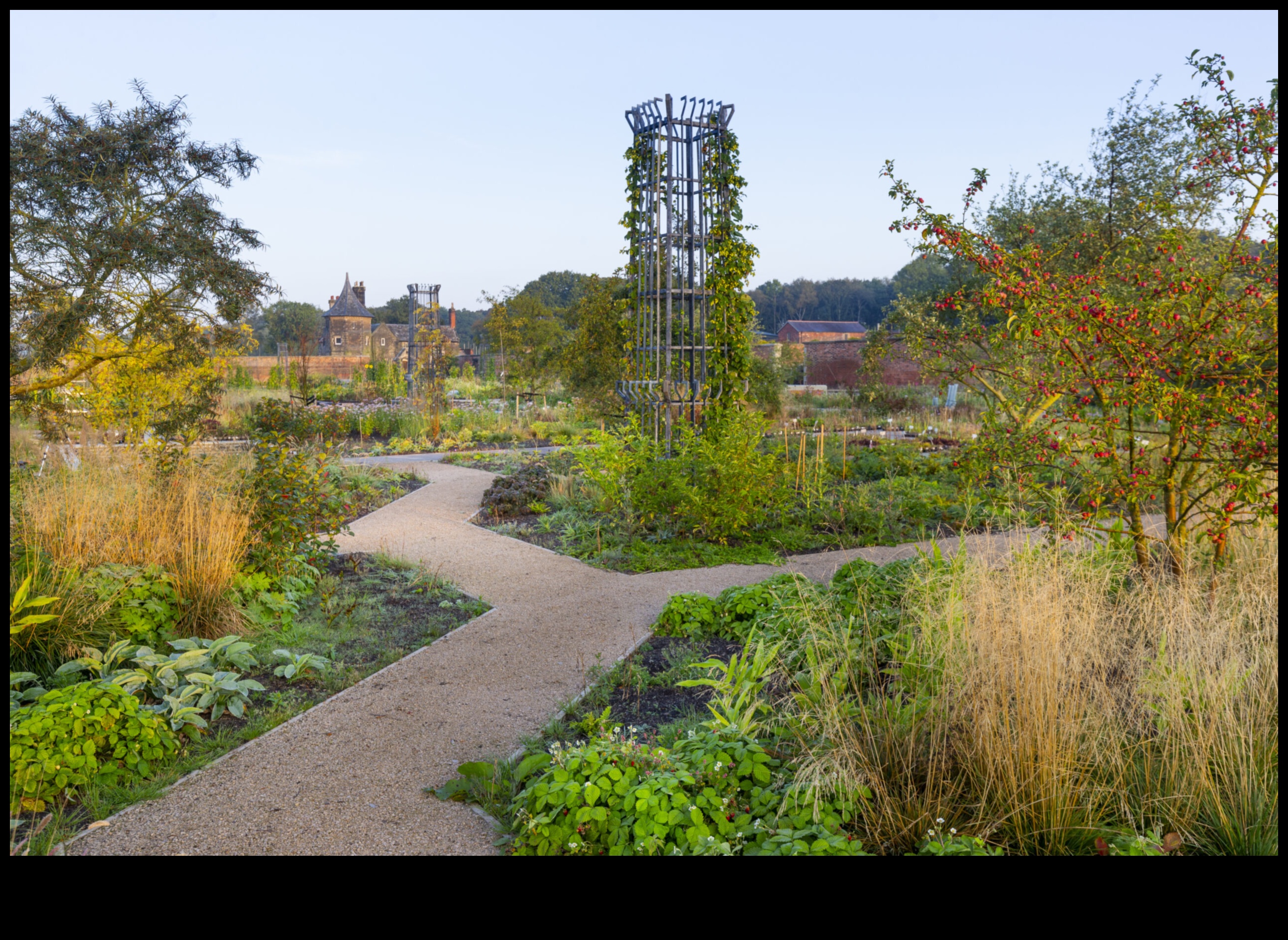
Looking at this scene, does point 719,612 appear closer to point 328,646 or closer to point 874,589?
point 874,589

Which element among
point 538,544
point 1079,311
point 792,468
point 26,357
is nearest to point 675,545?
point 538,544

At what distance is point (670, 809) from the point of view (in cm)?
244

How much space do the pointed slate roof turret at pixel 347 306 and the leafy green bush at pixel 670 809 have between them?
46.3 metres

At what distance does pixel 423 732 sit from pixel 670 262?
547 cm

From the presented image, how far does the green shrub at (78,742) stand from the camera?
276cm

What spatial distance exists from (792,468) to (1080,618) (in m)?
5.50

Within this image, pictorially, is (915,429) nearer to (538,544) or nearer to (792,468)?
(792,468)

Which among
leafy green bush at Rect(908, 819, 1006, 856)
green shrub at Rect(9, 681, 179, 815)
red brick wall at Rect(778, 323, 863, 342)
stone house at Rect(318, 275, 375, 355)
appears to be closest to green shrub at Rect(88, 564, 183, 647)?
green shrub at Rect(9, 681, 179, 815)

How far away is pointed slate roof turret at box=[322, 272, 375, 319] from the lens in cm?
4541

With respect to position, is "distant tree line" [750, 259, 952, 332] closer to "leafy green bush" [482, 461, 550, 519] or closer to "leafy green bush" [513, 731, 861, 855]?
"leafy green bush" [482, 461, 550, 519]

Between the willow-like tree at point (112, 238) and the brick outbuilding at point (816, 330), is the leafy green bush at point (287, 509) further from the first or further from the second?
the brick outbuilding at point (816, 330)

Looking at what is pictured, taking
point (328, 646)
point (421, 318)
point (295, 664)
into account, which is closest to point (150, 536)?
point (328, 646)

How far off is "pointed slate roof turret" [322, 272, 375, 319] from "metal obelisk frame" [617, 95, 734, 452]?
40773 millimetres

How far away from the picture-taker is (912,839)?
2.45 meters
